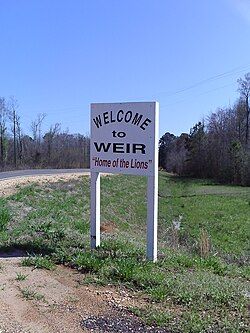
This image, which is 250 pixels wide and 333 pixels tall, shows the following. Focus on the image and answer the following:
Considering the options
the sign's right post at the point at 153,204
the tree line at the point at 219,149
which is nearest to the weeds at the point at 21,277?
the sign's right post at the point at 153,204

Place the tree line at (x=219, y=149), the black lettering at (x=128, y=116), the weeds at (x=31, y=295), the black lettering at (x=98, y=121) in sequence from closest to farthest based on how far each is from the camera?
the weeds at (x=31, y=295) < the black lettering at (x=128, y=116) < the black lettering at (x=98, y=121) < the tree line at (x=219, y=149)

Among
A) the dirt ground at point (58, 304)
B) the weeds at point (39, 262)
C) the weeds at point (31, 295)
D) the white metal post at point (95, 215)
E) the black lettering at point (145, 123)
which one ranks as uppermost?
the black lettering at point (145, 123)

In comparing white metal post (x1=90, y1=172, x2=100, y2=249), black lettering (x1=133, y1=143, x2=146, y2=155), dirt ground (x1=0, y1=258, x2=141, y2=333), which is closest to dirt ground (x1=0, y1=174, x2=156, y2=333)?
dirt ground (x1=0, y1=258, x2=141, y2=333)

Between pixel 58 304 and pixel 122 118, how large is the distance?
340cm

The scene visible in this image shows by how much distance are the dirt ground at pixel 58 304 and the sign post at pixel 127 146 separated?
5.19 ft

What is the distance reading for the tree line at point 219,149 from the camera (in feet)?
207

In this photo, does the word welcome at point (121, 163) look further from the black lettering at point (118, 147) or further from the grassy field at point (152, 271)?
the grassy field at point (152, 271)

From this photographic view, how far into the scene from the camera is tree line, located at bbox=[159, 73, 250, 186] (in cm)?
6322

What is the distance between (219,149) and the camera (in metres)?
68.9

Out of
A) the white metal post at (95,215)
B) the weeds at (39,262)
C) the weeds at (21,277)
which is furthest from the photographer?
the white metal post at (95,215)

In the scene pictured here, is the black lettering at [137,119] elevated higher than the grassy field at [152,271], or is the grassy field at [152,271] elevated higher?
the black lettering at [137,119]

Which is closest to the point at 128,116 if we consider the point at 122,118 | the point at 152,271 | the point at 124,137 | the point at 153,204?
the point at 122,118

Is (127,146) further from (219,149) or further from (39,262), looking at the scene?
(219,149)

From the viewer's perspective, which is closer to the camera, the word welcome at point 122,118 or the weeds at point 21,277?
the weeds at point 21,277
